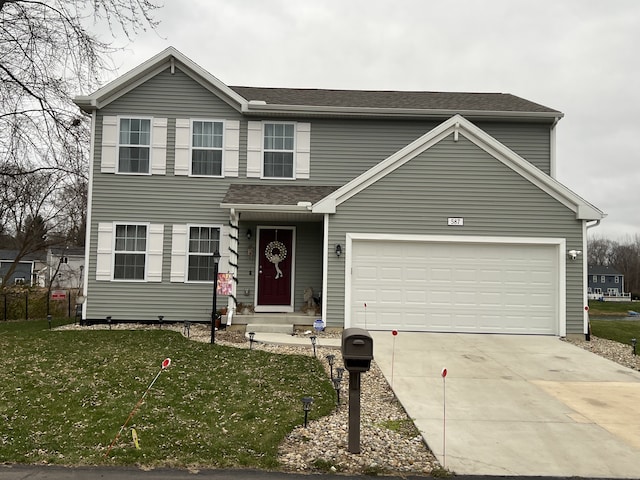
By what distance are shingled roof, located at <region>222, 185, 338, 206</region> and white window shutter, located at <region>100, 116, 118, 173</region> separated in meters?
3.22

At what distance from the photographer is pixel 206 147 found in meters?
11.9

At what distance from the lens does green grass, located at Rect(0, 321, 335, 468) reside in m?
4.12

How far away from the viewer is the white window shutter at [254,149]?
1199 cm

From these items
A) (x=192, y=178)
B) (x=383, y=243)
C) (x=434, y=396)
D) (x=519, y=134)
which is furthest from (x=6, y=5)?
(x=519, y=134)

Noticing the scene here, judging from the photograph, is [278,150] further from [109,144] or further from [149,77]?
[109,144]

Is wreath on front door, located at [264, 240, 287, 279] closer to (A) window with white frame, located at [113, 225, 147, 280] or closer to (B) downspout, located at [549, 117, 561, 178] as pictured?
(A) window with white frame, located at [113, 225, 147, 280]

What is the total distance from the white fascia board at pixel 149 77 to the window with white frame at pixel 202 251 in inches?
138

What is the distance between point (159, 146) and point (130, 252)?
9.66 feet

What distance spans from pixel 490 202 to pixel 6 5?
37.3ft

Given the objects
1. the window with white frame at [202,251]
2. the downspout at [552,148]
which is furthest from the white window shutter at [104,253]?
the downspout at [552,148]

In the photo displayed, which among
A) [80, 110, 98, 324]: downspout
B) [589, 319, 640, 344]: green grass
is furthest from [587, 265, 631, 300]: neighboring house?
[80, 110, 98, 324]: downspout

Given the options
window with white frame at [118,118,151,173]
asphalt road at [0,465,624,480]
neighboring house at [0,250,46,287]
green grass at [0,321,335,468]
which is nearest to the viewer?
asphalt road at [0,465,624,480]

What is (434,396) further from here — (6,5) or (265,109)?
(6,5)

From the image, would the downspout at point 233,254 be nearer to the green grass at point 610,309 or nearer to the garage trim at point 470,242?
the garage trim at point 470,242
